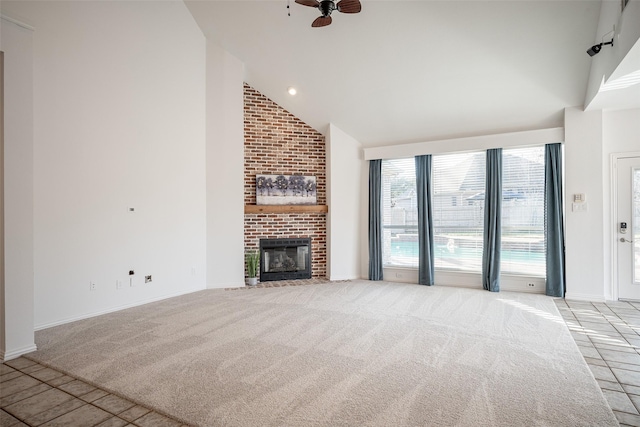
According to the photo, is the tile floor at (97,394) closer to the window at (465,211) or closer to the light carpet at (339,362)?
the light carpet at (339,362)

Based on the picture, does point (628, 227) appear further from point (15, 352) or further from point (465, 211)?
point (15, 352)

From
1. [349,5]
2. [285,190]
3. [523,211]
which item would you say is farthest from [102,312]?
[523,211]

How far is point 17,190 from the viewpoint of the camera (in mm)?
2980

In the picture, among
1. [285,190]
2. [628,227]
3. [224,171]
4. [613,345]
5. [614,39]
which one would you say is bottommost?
[613,345]

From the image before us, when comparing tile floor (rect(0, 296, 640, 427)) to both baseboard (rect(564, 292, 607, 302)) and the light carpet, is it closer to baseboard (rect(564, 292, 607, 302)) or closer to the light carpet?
the light carpet

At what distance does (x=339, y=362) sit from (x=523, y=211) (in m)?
4.20

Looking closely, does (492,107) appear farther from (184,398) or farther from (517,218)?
(184,398)

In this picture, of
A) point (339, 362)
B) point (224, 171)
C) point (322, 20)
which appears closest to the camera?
point (339, 362)

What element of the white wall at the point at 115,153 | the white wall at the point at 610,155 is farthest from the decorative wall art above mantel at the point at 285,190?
the white wall at the point at 610,155

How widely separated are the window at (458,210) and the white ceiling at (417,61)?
531 mm

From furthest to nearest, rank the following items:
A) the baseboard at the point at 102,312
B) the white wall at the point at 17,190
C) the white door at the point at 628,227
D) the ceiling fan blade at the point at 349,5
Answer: the white door at the point at 628,227 → the baseboard at the point at 102,312 → the ceiling fan blade at the point at 349,5 → the white wall at the point at 17,190

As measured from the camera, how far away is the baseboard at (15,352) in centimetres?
298

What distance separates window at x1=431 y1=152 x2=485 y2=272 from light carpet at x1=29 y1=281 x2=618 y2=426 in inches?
48.7

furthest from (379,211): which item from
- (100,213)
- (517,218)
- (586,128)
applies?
(100,213)
